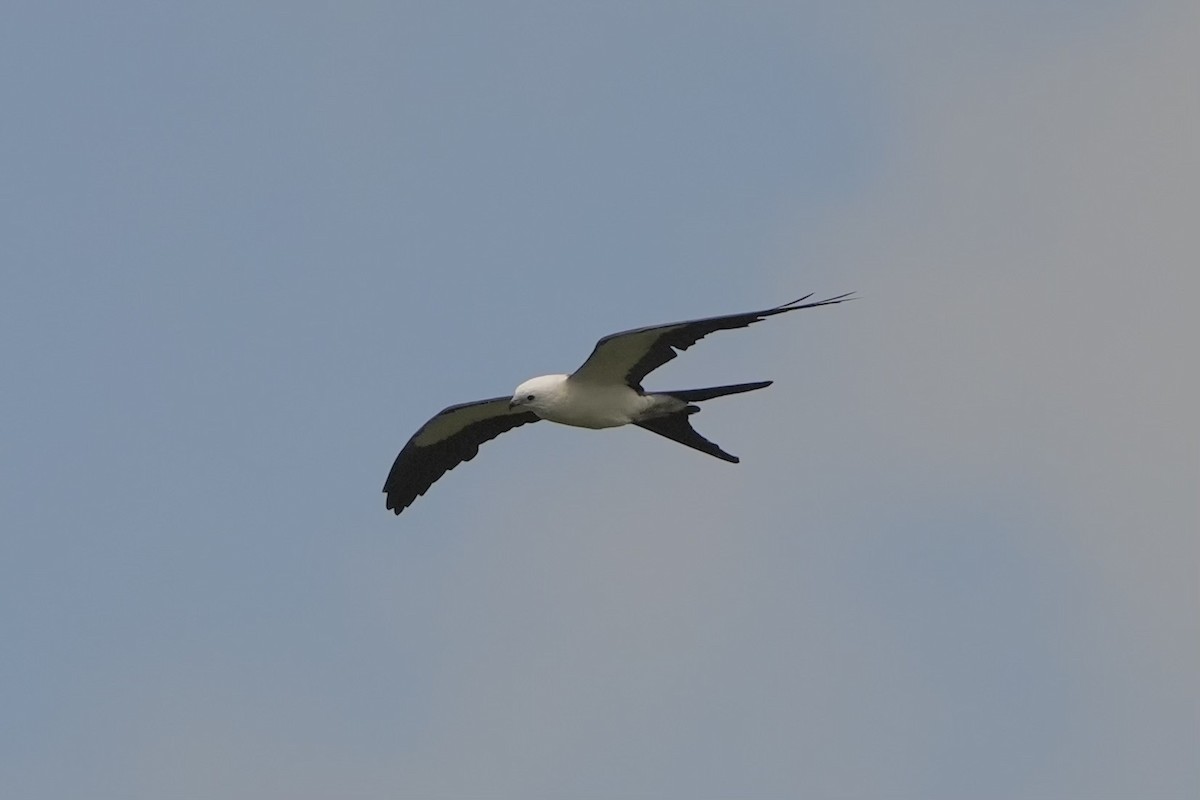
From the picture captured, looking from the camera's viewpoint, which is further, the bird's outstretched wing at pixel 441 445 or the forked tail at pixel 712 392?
the bird's outstretched wing at pixel 441 445

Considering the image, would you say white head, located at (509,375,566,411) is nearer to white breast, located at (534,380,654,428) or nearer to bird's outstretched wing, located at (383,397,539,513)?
white breast, located at (534,380,654,428)

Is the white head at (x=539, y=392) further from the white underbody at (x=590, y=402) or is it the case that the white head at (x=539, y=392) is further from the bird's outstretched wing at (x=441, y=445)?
the bird's outstretched wing at (x=441, y=445)

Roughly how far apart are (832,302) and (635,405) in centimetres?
264

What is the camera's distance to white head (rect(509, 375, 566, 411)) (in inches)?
564

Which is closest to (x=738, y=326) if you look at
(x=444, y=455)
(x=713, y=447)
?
(x=713, y=447)

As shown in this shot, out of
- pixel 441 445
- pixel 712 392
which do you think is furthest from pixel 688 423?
pixel 441 445

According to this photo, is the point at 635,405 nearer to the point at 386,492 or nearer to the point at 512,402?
the point at 512,402

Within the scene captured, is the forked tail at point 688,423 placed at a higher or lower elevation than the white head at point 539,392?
lower

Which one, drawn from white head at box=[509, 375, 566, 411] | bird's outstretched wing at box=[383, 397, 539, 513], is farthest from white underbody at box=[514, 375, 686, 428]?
bird's outstretched wing at box=[383, 397, 539, 513]

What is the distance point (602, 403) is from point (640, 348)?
0.67 meters

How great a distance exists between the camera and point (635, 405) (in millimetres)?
14312

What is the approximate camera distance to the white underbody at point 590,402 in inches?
562

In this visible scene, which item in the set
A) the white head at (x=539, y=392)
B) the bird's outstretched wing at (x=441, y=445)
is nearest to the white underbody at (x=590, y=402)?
the white head at (x=539, y=392)

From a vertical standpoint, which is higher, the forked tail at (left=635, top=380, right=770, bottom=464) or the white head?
the white head
